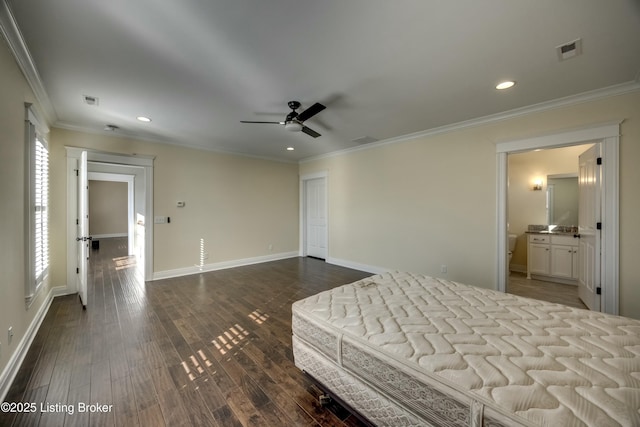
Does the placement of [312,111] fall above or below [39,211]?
above

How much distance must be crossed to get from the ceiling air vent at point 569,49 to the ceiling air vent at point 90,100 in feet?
15.7

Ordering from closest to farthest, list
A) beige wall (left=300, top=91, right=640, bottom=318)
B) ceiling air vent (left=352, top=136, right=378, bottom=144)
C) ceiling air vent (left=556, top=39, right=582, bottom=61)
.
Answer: ceiling air vent (left=556, top=39, right=582, bottom=61) < beige wall (left=300, top=91, right=640, bottom=318) < ceiling air vent (left=352, top=136, right=378, bottom=144)

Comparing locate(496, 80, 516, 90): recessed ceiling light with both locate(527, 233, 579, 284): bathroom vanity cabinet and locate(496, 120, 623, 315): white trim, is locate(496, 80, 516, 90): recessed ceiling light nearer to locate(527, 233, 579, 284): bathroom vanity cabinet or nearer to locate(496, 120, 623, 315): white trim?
locate(496, 120, 623, 315): white trim

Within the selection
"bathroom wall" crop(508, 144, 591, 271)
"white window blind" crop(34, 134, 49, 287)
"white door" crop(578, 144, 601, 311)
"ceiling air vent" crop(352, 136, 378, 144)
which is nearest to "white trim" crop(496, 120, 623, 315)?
"white door" crop(578, 144, 601, 311)

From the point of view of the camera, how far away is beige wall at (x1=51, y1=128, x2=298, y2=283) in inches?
154

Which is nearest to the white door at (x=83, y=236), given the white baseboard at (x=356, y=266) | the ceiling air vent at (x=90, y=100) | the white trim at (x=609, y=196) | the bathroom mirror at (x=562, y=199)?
the ceiling air vent at (x=90, y=100)

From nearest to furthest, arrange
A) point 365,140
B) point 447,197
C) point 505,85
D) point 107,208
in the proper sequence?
point 505,85
point 447,197
point 365,140
point 107,208

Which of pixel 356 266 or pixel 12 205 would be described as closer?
pixel 12 205

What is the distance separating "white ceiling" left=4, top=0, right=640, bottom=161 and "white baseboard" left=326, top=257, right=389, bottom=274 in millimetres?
2951

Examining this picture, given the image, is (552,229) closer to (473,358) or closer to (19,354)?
(473,358)

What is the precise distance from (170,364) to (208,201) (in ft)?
11.8

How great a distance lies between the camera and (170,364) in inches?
80.7

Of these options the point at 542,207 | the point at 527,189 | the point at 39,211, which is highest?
the point at 527,189

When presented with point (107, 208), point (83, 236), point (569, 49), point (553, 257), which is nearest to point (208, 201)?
point (83, 236)
